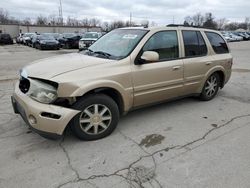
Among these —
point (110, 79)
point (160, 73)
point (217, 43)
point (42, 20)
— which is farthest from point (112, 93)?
point (42, 20)

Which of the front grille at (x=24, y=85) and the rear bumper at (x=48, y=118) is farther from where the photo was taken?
the front grille at (x=24, y=85)

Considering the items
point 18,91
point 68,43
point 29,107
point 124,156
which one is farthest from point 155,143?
point 68,43

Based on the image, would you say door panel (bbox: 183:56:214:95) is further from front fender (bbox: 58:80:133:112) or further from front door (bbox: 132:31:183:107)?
front fender (bbox: 58:80:133:112)

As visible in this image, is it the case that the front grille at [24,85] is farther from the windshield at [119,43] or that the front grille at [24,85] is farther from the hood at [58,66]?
the windshield at [119,43]


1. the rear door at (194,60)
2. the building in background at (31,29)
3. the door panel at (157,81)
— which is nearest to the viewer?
the door panel at (157,81)

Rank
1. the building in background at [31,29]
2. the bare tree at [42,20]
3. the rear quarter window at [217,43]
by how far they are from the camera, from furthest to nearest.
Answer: the bare tree at [42,20] → the building in background at [31,29] → the rear quarter window at [217,43]

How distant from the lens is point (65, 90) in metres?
2.99

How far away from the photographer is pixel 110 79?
3.37m

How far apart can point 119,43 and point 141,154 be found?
1.97 metres

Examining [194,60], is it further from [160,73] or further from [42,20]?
[42,20]

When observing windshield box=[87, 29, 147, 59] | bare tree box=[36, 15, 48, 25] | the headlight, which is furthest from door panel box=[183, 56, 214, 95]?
bare tree box=[36, 15, 48, 25]

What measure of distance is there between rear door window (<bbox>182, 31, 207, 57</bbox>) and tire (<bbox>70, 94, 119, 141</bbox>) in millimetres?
2024

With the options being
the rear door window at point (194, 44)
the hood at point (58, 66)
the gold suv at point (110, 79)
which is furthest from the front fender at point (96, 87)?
the rear door window at point (194, 44)

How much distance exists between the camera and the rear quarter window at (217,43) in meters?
5.14
